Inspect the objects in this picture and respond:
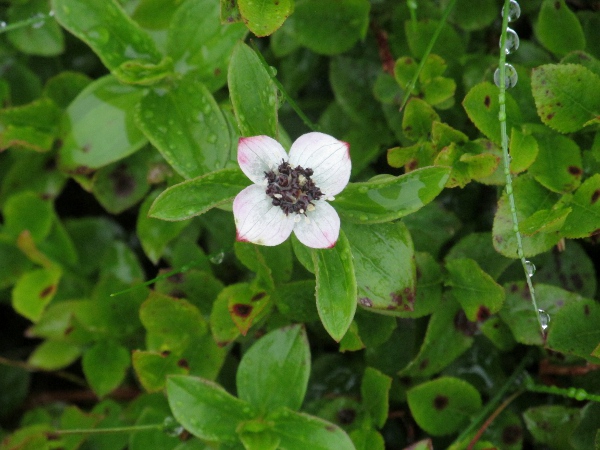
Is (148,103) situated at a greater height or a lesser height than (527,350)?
greater

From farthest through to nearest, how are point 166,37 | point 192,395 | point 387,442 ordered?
point 387,442
point 166,37
point 192,395

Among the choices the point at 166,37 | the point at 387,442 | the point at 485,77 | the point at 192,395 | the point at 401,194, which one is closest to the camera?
the point at 401,194

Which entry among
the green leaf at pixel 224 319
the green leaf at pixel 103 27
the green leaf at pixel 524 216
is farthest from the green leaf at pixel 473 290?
the green leaf at pixel 103 27

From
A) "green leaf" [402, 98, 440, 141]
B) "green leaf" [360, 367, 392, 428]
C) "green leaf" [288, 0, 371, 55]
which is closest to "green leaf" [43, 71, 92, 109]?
"green leaf" [288, 0, 371, 55]

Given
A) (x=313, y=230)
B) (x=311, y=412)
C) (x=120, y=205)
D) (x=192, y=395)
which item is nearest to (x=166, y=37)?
(x=120, y=205)

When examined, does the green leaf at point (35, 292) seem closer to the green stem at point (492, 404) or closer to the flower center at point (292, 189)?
the flower center at point (292, 189)

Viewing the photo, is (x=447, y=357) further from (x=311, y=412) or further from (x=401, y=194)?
(x=401, y=194)

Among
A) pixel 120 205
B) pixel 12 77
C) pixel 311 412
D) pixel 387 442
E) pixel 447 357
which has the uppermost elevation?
pixel 12 77
